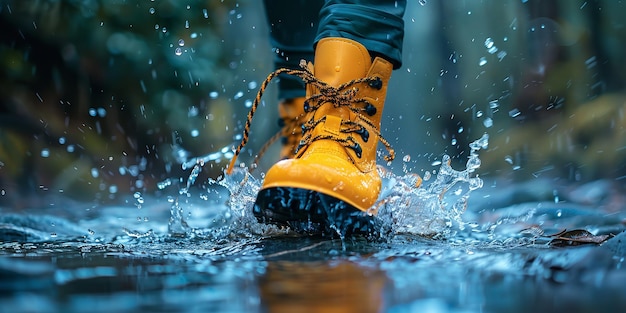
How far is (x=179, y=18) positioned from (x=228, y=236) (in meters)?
3.58

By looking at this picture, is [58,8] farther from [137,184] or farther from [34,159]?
[137,184]

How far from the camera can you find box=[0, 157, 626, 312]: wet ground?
26.7 inches

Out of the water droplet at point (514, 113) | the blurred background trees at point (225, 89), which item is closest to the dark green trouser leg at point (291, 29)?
the blurred background trees at point (225, 89)

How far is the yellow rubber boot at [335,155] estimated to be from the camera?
1.35m

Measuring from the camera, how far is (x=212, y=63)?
5066 millimetres

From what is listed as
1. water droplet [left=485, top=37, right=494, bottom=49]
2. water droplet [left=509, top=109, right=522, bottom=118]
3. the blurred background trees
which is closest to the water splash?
the blurred background trees

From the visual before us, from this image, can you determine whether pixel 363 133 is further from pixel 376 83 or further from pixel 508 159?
pixel 508 159

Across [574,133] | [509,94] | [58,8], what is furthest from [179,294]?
[509,94]

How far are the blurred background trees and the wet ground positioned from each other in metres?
2.34

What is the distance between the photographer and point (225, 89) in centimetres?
541

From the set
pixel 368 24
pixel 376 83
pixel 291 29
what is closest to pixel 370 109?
pixel 376 83

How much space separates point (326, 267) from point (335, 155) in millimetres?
554

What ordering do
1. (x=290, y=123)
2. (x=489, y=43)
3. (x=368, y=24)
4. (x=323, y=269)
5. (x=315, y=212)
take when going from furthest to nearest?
(x=489, y=43) < (x=290, y=123) < (x=368, y=24) < (x=315, y=212) < (x=323, y=269)

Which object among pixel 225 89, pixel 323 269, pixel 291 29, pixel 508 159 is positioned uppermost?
pixel 225 89
